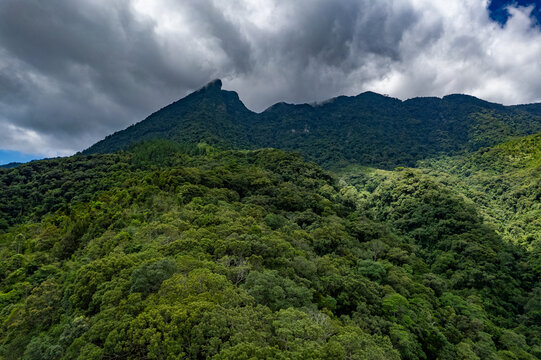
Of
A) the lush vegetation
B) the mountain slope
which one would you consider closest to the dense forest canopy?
the lush vegetation

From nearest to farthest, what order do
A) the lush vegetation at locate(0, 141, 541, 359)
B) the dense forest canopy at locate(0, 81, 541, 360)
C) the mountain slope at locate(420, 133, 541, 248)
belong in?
the lush vegetation at locate(0, 141, 541, 359), the dense forest canopy at locate(0, 81, 541, 360), the mountain slope at locate(420, 133, 541, 248)

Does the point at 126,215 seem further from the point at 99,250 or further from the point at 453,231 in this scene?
the point at 453,231

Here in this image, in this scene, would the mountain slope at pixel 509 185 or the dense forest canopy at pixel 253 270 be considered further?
the mountain slope at pixel 509 185

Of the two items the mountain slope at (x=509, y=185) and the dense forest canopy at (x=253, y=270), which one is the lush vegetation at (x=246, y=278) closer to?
the dense forest canopy at (x=253, y=270)

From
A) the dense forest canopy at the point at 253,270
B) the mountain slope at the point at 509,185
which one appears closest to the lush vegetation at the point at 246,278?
the dense forest canopy at the point at 253,270

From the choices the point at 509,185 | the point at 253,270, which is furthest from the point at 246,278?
the point at 509,185

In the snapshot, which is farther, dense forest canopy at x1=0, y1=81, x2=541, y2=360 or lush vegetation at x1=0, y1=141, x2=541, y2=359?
dense forest canopy at x1=0, y1=81, x2=541, y2=360

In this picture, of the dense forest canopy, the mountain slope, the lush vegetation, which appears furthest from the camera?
the mountain slope

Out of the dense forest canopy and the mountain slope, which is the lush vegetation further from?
the mountain slope
